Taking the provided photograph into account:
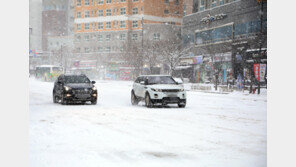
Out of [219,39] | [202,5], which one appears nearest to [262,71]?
Answer: [219,39]

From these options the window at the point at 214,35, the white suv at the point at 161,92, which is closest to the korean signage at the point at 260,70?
the white suv at the point at 161,92

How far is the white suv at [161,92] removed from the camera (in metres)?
16.7

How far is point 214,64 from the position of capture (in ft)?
142

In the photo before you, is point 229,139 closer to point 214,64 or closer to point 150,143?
point 150,143

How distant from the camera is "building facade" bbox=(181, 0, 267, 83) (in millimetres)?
35088

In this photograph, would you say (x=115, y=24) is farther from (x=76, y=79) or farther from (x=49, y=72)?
(x=76, y=79)

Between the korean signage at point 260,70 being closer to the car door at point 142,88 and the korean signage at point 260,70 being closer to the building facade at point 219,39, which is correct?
the car door at point 142,88

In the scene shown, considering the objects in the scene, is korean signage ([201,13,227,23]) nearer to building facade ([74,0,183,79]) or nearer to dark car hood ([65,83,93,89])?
building facade ([74,0,183,79])

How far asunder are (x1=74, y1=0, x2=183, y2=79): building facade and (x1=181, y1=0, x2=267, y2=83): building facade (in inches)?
902

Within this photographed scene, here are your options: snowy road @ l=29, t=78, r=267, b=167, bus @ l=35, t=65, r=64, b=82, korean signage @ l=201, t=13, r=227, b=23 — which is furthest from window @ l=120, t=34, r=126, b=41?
snowy road @ l=29, t=78, r=267, b=167

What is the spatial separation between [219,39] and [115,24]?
1615 inches

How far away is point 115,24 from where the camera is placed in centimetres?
8419
